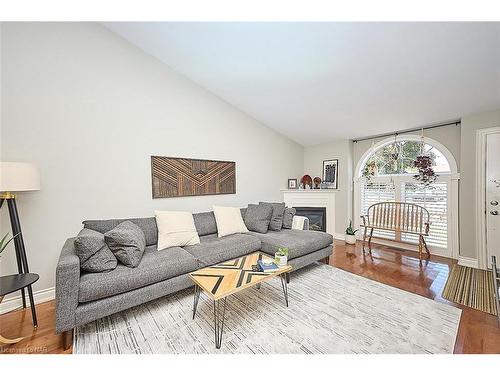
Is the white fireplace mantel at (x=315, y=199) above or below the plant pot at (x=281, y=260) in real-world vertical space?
above

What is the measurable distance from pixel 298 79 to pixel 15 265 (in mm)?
3826

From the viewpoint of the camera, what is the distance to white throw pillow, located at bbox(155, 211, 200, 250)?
2.56 m

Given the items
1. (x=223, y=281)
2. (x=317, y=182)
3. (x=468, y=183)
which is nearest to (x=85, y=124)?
(x=223, y=281)

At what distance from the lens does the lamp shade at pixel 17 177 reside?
1743 millimetres

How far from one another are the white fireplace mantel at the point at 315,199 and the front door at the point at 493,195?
7.15ft

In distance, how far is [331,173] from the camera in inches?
181

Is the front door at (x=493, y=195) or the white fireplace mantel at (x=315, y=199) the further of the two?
the white fireplace mantel at (x=315, y=199)

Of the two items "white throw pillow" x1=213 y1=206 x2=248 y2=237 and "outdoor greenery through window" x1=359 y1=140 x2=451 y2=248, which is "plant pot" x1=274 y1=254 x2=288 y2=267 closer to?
"white throw pillow" x1=213 y1=206 x2=248 y2=237

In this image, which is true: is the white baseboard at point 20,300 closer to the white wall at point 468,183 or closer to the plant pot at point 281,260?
the plant pot at point 281,260

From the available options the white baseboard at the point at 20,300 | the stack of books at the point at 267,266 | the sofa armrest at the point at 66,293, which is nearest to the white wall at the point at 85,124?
the white baseboard at the point at 20,300

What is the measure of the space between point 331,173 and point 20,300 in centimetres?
496

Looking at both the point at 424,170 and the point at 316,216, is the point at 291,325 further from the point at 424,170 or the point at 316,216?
the point at 424,170
